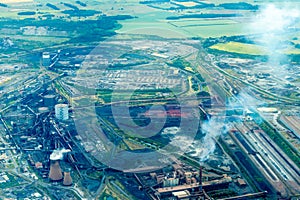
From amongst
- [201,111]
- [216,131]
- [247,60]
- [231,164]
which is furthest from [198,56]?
[231,164]

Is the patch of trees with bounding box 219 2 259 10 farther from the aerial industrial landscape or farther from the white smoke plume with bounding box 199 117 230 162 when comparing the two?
the white smoke plume with bounding box 199 117 230 162

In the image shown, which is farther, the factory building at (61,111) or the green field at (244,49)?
the green field at (244,49)

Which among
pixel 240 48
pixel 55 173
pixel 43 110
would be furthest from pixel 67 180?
pixel 240 48

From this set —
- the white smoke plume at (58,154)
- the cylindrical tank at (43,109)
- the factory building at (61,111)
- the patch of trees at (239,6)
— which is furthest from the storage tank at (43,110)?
the patch of trees at (239,6)

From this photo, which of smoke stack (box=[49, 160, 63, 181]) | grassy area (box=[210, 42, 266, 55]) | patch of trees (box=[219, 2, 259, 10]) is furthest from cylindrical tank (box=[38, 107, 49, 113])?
patch of trees (box=[219, 2, 259, 10])

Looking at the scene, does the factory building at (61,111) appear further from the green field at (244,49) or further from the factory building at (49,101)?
the green field at (244,49)

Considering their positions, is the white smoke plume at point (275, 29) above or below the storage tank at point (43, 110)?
above
